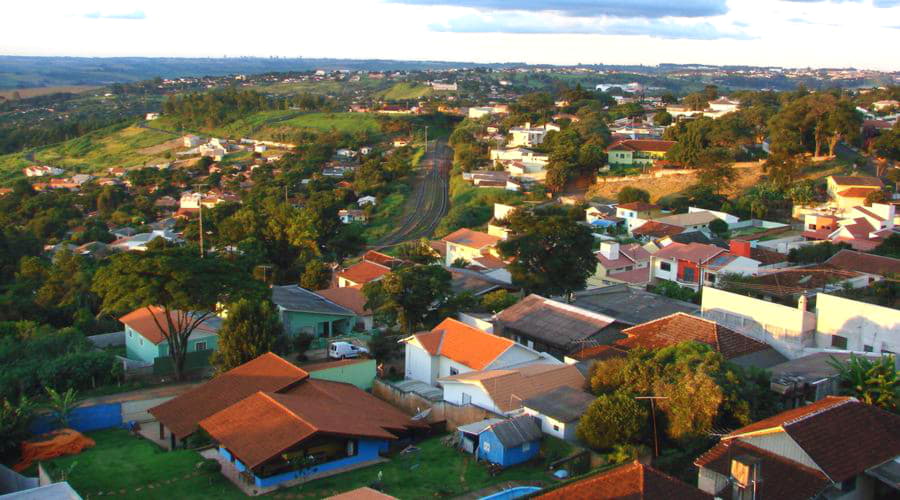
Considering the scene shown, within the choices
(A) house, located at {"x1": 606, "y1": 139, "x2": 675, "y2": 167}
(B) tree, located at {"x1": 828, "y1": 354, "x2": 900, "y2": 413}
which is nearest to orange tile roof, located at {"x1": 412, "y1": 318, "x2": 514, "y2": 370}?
(B) tree, located at {"x1": 828, "y1": 354, "x2": 900, "y2": 413}

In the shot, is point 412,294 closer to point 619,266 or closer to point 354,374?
point 354,374

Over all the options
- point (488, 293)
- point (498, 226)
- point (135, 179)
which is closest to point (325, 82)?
point (135, 179)

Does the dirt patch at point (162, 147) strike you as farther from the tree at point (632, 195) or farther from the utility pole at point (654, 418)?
the utility pole at point (654, 418)

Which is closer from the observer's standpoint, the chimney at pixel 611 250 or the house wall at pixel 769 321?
the house wall at pixel 769 321

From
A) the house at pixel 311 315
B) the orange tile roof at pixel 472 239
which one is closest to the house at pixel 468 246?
the orange tile roof at pixel 472 239

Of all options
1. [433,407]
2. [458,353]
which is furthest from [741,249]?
[433,407]

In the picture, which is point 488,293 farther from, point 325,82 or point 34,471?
point 325,82

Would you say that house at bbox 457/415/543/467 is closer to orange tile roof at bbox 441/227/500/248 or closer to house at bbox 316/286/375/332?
house at bbox 316/286/375/332
